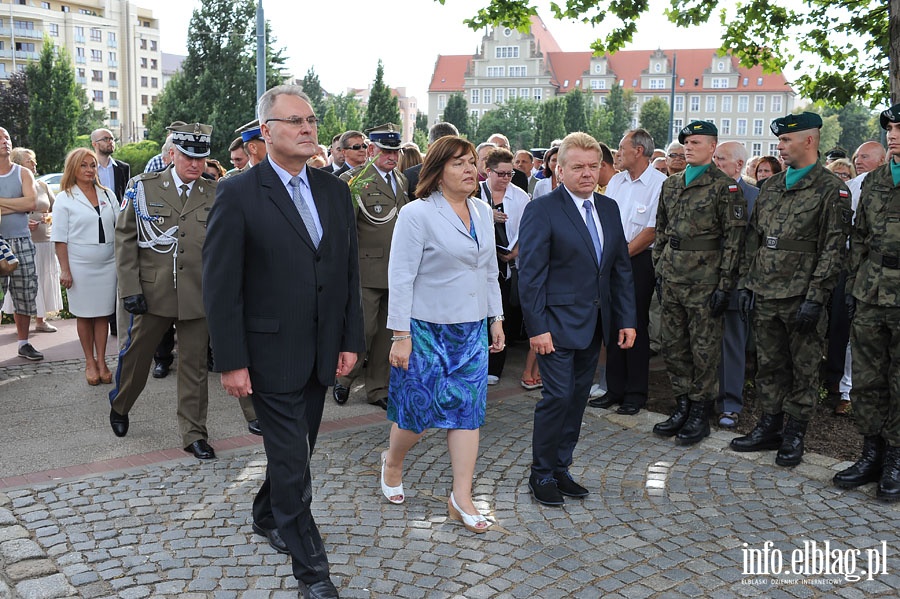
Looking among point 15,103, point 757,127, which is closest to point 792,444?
point 15,103

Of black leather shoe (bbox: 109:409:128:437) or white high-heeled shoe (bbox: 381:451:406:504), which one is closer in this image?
white high-heeled shoe (bbox: 381:451:406:504)

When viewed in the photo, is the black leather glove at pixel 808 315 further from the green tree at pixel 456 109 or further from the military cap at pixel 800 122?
the green tree at pixel 456 109

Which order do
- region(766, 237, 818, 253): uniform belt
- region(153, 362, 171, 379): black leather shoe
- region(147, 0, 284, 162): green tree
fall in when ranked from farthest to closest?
1. region(147, 0, 284, 162): green tree
2. region(153, 362, 171, 379): black leather shoe
3. region(766, 237, 818, 253): uniform belt

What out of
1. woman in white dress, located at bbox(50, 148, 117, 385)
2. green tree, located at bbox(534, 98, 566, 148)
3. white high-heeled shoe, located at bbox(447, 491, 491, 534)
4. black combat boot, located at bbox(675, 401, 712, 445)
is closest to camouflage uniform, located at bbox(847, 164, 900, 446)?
black combat boot, located at bbox(675, 401, 712, 445)

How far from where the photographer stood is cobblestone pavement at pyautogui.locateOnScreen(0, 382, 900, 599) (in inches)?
165

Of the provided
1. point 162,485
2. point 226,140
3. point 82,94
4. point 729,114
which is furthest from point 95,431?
point 729,114

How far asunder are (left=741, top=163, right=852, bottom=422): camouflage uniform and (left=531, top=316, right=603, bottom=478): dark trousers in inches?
60.3

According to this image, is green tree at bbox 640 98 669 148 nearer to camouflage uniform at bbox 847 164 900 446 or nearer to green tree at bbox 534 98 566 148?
green tree at bbox 534 98 566 148

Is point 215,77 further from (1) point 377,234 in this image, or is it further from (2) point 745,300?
(2) point 745,300

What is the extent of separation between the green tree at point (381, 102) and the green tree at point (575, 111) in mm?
29017

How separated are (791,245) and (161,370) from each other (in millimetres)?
5882

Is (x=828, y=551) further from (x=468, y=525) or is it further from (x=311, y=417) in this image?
(x=311, y=417)

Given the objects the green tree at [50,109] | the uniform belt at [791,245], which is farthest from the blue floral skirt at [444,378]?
the green tree at [50,109]

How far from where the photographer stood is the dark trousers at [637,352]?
24.7 feet
